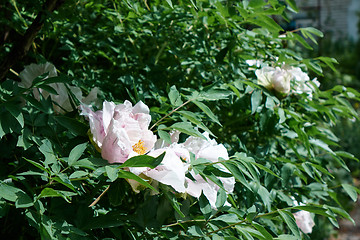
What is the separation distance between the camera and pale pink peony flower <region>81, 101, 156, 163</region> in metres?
0.84

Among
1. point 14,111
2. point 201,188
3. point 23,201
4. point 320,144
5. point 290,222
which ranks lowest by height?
point 320,144

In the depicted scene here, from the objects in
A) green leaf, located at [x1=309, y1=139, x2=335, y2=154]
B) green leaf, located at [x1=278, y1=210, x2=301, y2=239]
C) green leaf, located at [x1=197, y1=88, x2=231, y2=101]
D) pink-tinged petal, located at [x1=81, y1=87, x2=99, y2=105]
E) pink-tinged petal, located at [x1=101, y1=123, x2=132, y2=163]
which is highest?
pink-tinged petal, located at [x1=101, y1=123, x2=132, y2=163]

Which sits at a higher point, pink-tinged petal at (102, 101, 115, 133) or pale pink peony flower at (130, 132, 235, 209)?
pink-tinged petal at (102, 101, 115, 133)

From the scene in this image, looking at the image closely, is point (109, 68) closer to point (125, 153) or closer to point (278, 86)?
point (278, 86)

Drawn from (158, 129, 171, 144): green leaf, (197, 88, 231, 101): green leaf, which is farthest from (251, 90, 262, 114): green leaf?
(158, 129, 171, 144): green leaf

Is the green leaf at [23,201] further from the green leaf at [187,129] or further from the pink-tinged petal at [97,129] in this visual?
the green leaf at [187,129]

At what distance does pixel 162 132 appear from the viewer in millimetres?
941

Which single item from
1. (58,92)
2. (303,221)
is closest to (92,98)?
(58,92)

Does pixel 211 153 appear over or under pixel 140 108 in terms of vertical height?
under

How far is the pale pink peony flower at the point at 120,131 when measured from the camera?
838 millimetres

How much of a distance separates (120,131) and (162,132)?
0.13 meters

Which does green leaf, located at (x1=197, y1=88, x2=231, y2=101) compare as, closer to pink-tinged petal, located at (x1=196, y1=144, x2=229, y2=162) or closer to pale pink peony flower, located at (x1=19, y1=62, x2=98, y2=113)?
pink-tinged petal, located at (x1=196, y1=144, x2=229, y2=162)

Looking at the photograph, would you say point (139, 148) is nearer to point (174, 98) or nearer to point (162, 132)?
point (162, 132)

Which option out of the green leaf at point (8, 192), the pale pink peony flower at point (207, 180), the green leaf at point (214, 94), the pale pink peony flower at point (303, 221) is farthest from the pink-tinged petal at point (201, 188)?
the pale pink peony flower at point (303, 221)
